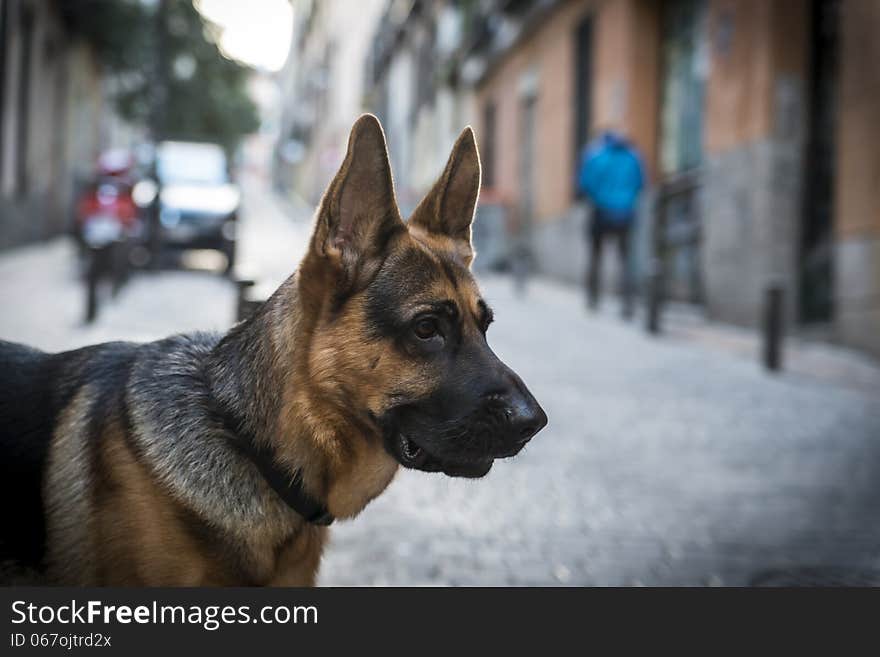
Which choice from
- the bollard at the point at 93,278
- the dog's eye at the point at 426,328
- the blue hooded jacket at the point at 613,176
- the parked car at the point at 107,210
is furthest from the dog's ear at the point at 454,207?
the parked car at the point at 107,210

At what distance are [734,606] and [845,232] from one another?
8.36 m

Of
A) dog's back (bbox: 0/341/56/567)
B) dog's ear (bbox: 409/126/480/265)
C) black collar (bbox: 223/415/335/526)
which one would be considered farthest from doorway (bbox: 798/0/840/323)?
dog's back (bbox: 0/341/56/567)

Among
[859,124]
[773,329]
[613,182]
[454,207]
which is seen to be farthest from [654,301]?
[454,207]

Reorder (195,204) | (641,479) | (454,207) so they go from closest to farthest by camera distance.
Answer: (454,207) < (641,479) < (195,204)

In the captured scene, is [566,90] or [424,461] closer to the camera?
[424,461]

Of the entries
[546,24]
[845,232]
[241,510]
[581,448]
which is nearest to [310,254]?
[241,510]

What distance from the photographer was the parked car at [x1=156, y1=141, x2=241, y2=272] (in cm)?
1526

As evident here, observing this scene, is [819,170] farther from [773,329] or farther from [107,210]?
[107,210]

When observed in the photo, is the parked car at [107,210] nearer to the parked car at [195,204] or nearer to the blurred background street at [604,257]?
the blurred background street at [604,257]

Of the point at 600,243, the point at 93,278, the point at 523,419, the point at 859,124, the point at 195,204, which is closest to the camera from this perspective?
the point at 523,419

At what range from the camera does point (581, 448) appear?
6.07 metres

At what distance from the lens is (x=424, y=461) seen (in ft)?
7.36

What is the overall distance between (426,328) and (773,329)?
7307 mm

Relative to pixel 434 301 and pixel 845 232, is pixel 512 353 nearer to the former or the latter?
pixel 845 232
